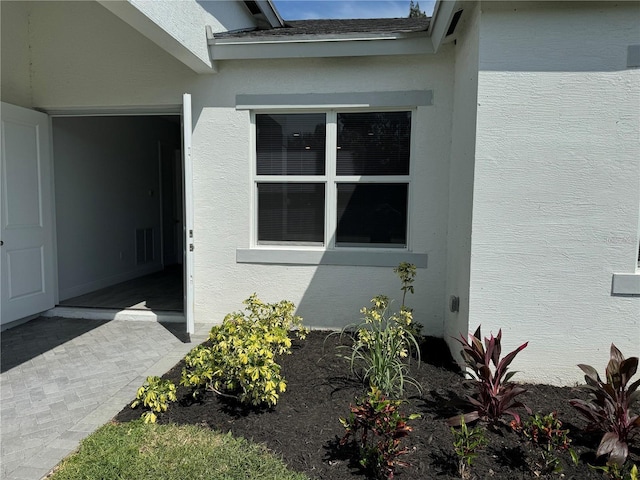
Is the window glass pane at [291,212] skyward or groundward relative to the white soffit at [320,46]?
groundward

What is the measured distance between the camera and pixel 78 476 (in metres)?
2.21

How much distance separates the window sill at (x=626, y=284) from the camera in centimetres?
318

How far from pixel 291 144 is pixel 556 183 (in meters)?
2.94

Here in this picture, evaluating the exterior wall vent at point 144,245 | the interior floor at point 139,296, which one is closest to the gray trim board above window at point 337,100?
the interior floor at point 139,296

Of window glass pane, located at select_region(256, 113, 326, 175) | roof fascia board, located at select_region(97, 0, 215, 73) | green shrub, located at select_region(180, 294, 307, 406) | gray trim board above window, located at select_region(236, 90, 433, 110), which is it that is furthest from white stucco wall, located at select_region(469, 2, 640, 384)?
roof fascia board, located at select_region(97, 0, 215, 73)

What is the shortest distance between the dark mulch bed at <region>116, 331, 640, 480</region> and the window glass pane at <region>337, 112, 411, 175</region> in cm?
227

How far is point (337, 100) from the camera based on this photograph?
451cm

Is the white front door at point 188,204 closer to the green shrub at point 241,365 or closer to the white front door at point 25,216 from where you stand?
the green shrub at point 241,365

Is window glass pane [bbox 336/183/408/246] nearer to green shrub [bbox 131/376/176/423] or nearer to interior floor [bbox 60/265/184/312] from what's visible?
green shrub [bbox 131/376/176/423]

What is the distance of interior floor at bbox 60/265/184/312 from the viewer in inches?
222

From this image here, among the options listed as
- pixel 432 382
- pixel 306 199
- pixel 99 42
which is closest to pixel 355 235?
pixel 306 199

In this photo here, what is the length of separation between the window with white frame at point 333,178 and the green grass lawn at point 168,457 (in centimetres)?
268

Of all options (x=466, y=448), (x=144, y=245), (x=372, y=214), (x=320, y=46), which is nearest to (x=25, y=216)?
(x=144, y=245)

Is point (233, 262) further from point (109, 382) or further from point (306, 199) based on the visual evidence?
point (109, 382)
